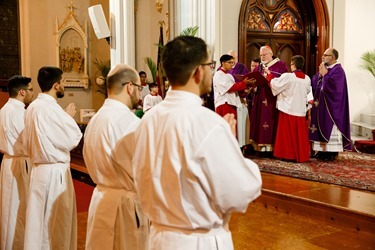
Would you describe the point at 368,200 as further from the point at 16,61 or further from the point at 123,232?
the point at 16,61

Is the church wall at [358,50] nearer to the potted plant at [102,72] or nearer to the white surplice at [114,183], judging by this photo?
the potted plant at [102,72]

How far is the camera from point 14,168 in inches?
154

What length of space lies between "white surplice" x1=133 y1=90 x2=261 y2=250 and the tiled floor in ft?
6.54

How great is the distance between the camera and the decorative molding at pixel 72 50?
40.4 feet

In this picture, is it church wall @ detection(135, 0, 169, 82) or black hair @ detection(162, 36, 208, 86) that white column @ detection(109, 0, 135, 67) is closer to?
church wall @ detection(135, 0, 169, 82)

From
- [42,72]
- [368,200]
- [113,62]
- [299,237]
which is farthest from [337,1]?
[42,72]

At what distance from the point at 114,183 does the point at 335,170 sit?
4306 millimetres

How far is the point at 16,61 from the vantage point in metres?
12.5

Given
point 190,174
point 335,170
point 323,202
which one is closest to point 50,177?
point 190,174

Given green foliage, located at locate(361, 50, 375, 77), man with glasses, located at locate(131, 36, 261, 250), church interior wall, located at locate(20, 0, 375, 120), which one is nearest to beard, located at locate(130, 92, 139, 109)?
man with glasses, located at locate(131, 36, 261, 250)

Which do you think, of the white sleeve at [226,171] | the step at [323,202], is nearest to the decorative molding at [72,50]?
the step at [323,202]

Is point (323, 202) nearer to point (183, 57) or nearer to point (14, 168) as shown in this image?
point (14, 168)

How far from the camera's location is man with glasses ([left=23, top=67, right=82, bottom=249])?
10.6ft

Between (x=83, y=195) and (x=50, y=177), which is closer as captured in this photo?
(x=50, y=177)
